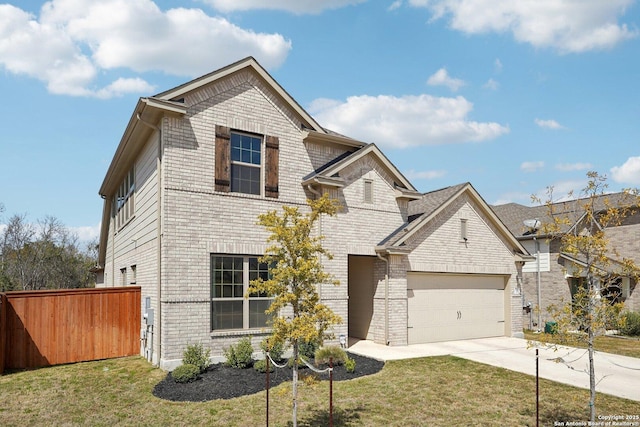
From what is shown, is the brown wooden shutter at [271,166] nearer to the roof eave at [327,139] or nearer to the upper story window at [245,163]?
the upper story window at [245,163]

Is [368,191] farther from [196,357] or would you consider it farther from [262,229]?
[196,357]

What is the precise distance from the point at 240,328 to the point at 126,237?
24.1 ft

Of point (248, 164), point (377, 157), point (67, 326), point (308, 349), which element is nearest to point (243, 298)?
point (308, 349)

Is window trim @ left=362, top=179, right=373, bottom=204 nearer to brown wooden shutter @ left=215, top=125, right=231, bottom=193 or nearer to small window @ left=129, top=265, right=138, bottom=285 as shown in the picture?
brown wooden shutter @ left=215, top=125, right=231, bottom=193

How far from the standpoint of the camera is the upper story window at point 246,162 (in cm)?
1256

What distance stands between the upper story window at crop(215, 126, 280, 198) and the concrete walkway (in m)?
5.64

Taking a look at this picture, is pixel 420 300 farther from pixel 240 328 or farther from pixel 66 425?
pixel 66 425

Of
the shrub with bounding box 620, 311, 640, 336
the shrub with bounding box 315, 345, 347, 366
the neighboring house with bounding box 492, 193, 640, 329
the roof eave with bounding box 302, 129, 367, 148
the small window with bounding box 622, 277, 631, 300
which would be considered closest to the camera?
the shrub with bounding box 315, 345, 347, 366

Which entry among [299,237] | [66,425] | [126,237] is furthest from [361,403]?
[126,237]

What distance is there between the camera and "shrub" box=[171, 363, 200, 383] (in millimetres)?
10289

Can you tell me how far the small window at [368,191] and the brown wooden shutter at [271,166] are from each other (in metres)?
3.36

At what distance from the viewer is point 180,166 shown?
1194cm

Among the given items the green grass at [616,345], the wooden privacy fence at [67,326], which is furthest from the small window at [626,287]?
the wooden privacy fence at [67,326]

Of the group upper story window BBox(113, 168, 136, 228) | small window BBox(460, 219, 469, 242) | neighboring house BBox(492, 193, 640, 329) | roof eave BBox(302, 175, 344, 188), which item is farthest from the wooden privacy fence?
neighboring house BBox(492, 193, 640, 329)
